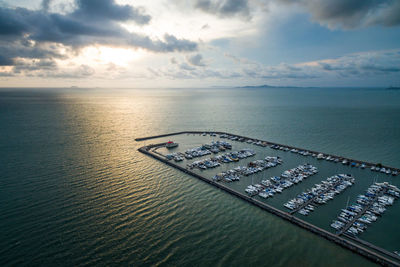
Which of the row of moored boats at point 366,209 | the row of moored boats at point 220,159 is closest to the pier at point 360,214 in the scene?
the row of moored boats at point 366,209

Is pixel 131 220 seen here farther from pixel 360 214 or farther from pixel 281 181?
pixel 360 214

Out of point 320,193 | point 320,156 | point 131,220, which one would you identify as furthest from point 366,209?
point 131,220

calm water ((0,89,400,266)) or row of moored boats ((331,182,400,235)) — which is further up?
row of moored boats ((331,182,400,235))

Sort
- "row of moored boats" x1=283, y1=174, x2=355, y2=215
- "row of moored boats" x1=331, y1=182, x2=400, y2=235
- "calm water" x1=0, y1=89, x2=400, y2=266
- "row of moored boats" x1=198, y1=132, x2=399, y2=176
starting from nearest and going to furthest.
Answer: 1. "calm water" x1=0, y1=89, x2=400, y2=266
2. "row of moored boats" x1=331, y1=182, x2=400, y2=235
3. "row of moored boats" x1=283, y1=174, x2=355, y2=215
4. "row of moored boats" x1=198, y1=132, x2=399, y2=176

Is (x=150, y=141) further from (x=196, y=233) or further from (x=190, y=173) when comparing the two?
(x=196, y=233)

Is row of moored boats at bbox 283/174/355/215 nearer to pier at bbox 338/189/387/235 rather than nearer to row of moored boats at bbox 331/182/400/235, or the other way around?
row of moored boats at bbox 331/182/400/235

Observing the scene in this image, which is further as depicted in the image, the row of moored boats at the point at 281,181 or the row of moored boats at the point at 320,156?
the row of moored boats at the point at 320,156


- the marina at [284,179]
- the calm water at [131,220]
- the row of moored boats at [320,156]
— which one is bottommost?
the calm water at [131,220]

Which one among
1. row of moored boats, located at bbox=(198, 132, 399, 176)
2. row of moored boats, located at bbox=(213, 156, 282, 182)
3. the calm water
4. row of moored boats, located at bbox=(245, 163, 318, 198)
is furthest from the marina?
the calm water

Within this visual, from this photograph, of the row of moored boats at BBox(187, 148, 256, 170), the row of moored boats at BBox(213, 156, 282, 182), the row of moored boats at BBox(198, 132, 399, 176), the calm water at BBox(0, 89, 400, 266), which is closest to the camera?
the calm water at BBox(0, 89, 400, 266)

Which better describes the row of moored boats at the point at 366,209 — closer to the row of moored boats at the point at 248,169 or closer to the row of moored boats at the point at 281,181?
the row of moored boats at the point at 281,181

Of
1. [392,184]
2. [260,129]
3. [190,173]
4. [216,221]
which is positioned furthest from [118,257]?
[260,129]
